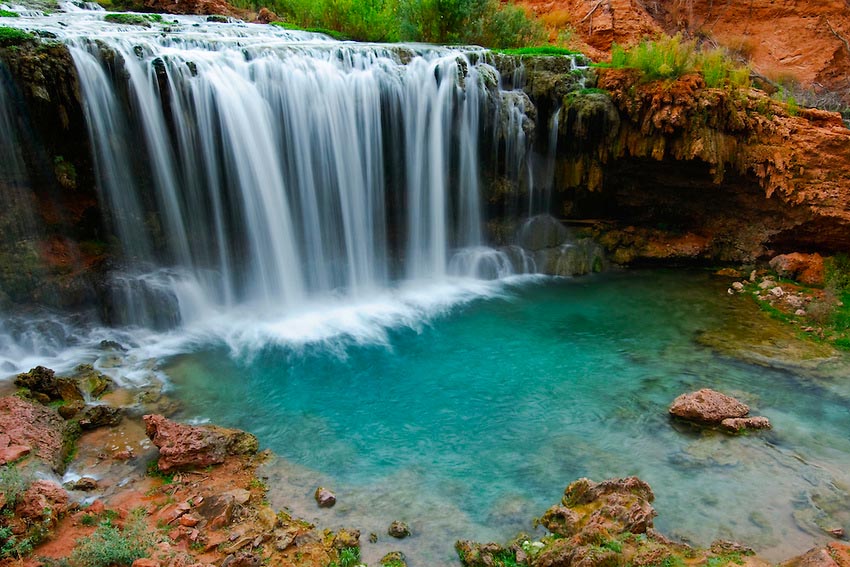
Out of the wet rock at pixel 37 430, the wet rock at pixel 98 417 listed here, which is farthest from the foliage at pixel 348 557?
the wet rock at pixel 98 417

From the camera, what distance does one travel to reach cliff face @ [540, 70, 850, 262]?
36.4 ft

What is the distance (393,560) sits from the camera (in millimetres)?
4977

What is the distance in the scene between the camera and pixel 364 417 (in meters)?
7.61

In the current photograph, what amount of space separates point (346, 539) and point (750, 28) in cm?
2051

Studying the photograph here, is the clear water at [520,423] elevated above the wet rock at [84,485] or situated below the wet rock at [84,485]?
below

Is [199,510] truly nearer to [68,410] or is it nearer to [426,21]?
[68,410]

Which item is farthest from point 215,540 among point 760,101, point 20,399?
point 760,101

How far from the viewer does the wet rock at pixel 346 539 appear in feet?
16.8

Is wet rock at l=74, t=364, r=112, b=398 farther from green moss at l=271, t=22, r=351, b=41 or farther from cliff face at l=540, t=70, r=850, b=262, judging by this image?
green moss at l=271, t=22, r=351, b=41

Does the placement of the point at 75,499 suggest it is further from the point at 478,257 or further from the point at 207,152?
the point at 478,257

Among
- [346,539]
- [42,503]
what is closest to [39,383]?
[42,503]

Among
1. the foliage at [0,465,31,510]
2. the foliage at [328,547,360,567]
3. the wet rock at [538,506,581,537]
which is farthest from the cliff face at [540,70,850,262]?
the foliage at [0,465,31,510]

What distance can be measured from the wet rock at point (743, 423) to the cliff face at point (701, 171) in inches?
259

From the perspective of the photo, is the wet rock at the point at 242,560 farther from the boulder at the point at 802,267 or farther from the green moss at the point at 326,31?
the green moss at the point at 326,31
